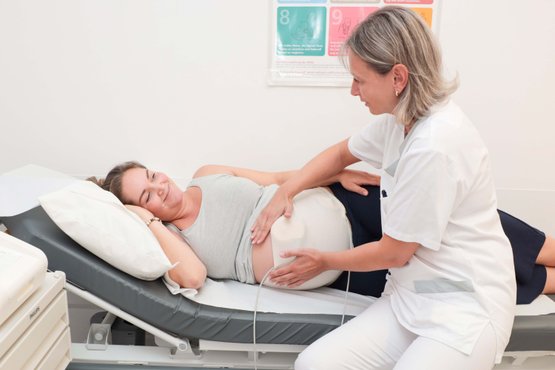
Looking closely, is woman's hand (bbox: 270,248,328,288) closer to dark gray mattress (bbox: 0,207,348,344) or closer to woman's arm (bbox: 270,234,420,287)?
woman's arm (bbox: 270,234,420,287)

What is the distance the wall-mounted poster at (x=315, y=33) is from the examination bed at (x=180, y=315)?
3.24 feet

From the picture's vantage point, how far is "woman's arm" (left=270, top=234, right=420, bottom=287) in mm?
1229

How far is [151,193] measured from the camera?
1.64m

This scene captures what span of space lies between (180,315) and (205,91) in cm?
98

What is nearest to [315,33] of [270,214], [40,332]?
[270,214]

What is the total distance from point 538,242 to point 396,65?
2.74 feet

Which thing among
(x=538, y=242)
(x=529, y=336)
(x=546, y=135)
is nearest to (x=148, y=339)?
(x=529, y=336)

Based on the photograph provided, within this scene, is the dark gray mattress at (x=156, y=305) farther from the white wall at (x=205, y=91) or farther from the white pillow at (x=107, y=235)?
the white wall at (x=205, y=91)

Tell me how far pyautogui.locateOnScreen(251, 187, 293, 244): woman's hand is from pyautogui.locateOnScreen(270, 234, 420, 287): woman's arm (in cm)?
13

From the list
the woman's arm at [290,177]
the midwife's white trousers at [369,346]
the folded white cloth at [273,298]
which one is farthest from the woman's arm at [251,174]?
the midwife's white trousers at [369,346]

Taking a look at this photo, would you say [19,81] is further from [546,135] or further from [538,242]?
[546,135]

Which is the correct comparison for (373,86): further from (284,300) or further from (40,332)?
(40,332)

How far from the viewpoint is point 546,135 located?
2006mm

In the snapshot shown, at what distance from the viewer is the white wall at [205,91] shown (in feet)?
6.25
